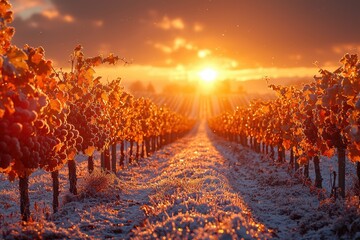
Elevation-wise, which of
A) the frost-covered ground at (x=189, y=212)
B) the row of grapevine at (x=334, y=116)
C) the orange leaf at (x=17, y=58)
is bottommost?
the frost-covered ground at (x=189, y=212)

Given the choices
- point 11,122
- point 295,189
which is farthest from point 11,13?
point 295,189

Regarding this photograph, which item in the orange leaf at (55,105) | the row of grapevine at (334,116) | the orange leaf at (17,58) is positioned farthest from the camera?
the row of grapevine at (334,116)

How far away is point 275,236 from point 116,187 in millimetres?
11695

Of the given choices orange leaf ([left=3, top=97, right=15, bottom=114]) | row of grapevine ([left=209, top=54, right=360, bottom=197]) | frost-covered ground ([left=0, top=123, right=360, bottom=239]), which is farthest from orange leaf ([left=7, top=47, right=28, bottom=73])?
row of grapevine ([left=209, top=54, right=360, bottom=197])

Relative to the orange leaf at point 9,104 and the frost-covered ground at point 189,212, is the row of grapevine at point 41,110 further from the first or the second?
the frost-covered ground at point 189,212

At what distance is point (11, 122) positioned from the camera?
461 inches

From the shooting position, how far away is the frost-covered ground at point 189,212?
12.3 meters

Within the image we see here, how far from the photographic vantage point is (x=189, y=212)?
14289 mm

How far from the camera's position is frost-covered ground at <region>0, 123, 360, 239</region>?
12.3 metres

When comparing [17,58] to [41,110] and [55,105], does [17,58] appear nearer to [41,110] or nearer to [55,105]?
[41,110]

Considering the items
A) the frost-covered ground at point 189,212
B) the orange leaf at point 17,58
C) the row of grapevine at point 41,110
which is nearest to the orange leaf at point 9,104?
the row of grapevine at point 41,110

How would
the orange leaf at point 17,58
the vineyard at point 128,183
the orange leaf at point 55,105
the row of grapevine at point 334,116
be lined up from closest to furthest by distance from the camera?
1. the orange leaf at point 17,58
2. the vineyard at point 128,183
3. the orange leaf at point 55,105
4. the row of grapevine at point 334,116

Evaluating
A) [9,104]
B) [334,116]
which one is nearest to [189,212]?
[9,104]

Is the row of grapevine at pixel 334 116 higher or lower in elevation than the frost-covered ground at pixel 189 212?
higher
